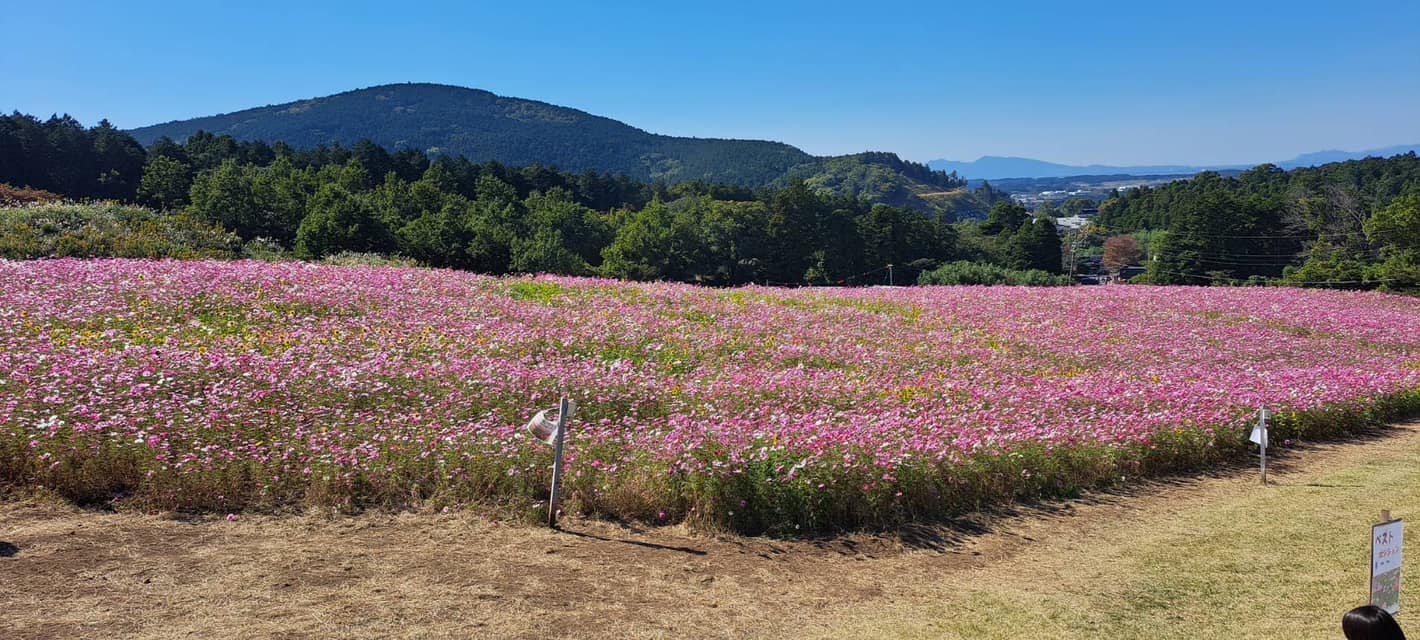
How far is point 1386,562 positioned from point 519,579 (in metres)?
5.84

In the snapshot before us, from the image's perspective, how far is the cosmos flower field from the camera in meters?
8.02

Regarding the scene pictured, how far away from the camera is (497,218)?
6762 centimetres

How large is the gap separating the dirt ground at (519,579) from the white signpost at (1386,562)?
1.74 metres

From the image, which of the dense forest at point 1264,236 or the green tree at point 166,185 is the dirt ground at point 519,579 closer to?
the dense forest at point 1264,236

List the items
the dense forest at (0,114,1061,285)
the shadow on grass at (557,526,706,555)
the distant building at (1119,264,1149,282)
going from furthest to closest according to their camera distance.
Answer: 1. the distant building at (1119,264,1149,282)
2. the dense forest at (0,114,1061,285)
3. the shadow on grass at (557,526,706,555)

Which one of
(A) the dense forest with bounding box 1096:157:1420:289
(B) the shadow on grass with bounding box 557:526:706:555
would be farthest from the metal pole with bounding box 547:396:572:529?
(A) the dense forest with bounding box 1096:157:1420:289

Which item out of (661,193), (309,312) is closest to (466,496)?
(309,312)

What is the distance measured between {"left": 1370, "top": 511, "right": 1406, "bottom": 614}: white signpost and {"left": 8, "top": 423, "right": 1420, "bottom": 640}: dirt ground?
1.74 meters

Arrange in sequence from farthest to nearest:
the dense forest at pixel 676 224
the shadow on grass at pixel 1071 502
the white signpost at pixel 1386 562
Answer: the dense forest at pixel 676 224 → the shadow on grass at pixel 1071 502 → the white signpost at pixel 1386 562

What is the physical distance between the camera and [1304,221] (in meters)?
78.9

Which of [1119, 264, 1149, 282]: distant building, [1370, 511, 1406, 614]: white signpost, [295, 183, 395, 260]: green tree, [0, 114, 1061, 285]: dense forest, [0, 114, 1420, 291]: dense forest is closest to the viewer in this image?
[1370, 511, 1406, 614]: white signpost

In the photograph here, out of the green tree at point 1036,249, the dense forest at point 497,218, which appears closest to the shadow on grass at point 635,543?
the dense forest at point 497,218

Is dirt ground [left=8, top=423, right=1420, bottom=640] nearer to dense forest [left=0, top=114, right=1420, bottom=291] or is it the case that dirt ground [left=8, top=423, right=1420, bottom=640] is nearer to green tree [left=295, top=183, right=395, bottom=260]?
green tree [left=295, top=183, right=395, bottom=260]

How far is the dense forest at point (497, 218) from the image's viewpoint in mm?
48406
